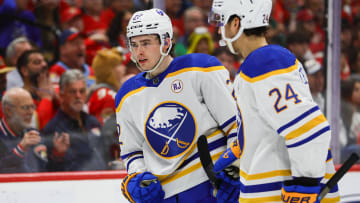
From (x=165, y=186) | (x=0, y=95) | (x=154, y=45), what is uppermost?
(x=154, y=45)

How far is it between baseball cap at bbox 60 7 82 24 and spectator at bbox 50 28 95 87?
188mm

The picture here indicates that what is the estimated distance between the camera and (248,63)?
4.42 ft

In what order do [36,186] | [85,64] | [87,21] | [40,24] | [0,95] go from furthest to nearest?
1. [87,21]
2. [40,24]
3. [85,64]
4. [0,95]
5. [36,186]

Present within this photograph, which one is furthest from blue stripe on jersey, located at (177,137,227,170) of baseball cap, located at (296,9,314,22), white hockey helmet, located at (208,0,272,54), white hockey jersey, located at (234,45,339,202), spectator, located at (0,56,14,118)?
baseball cap, located at (296,9,314,22)

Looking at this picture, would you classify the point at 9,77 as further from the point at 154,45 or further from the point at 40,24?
the point at 154,45

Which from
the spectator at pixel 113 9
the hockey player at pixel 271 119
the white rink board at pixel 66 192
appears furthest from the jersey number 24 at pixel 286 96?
the spectator at pixel 113 9

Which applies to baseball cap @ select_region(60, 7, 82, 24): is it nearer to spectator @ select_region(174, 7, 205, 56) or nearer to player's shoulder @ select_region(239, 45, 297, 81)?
spectator @ select_region(174, 7, 205, 56)

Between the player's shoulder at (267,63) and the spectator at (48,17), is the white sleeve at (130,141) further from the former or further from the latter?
the spectator at (48,17)

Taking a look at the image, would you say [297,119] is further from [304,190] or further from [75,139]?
[75,139]

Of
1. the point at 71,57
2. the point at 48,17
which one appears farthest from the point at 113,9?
the point at 71,57

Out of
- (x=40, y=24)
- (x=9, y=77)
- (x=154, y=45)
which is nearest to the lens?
(x=154, y=45)

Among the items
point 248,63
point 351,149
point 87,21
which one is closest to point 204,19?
point 87,21

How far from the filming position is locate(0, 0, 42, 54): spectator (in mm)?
3175

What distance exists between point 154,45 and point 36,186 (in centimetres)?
98
